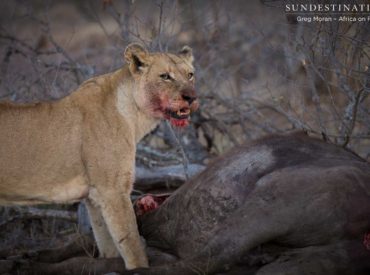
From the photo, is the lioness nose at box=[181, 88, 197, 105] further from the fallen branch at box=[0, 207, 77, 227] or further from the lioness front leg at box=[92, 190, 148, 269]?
the fallen branch at box=[0, 207, 77, 227]

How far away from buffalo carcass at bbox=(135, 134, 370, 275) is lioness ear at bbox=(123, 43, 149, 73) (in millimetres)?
897

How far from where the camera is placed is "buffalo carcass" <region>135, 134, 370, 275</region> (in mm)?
3809

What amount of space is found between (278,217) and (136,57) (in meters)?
1.50

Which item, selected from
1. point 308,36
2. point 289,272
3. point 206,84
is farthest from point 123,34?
point 289,272

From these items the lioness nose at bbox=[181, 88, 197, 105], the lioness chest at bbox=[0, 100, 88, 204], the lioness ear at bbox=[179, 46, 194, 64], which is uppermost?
the lioness ear at bbox=[179, 46, 194, 64]

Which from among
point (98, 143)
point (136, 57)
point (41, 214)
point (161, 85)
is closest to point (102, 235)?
point (98, 143)

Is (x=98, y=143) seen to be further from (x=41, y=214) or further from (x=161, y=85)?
(x=41, y=214)

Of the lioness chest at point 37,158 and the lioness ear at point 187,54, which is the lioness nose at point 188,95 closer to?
the lioness ear at point 187,54

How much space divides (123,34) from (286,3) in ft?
6.90

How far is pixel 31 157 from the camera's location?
4.27 metres

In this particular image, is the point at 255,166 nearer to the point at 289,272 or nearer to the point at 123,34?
the point at 289,272

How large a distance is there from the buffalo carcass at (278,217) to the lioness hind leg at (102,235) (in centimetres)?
33

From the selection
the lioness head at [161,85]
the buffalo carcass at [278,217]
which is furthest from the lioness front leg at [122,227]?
the lioness head at [161,85]

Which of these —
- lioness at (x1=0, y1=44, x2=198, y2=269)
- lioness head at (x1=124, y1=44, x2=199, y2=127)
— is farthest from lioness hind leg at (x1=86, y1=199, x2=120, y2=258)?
lioness head at (x1=124, y1=44, x2=199, y2=127)
